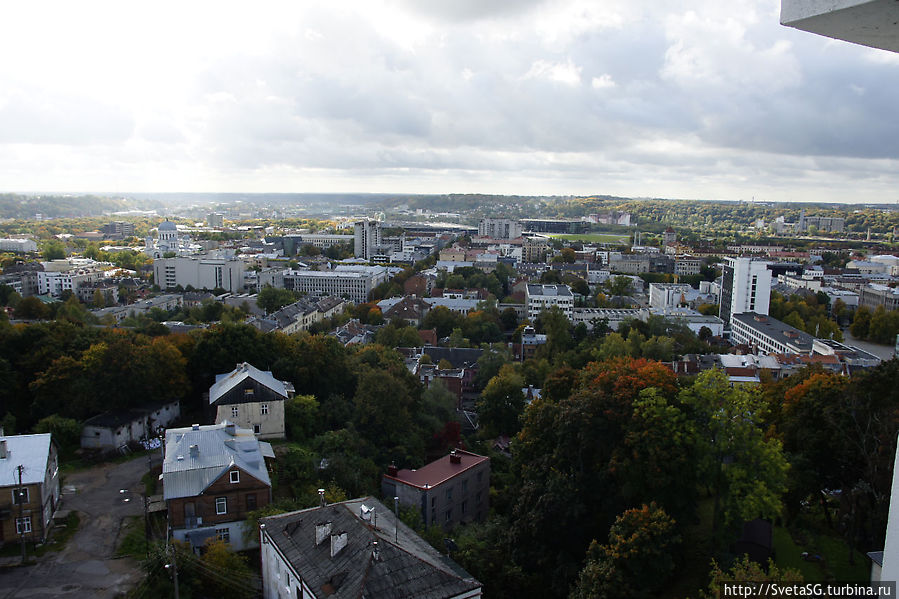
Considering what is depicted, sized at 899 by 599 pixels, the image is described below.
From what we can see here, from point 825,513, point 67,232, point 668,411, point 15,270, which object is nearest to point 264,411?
point 668,411

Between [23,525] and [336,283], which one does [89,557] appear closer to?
[23,525]

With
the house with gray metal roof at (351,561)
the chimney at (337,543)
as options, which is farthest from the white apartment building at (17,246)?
the chimney at (337,543)

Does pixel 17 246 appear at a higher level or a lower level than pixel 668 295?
higher

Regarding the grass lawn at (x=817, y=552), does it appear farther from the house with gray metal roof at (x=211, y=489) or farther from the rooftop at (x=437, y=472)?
the house with gray metal roof at (x=211, y=489)

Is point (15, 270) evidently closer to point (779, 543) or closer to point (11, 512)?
point (11, 512)

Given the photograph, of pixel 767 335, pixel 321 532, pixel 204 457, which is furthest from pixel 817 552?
pixel 767 335

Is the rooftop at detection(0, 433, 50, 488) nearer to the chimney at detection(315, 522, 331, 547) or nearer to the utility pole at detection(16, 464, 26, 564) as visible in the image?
the utility pole at detection(16, 464, 26, 564)
